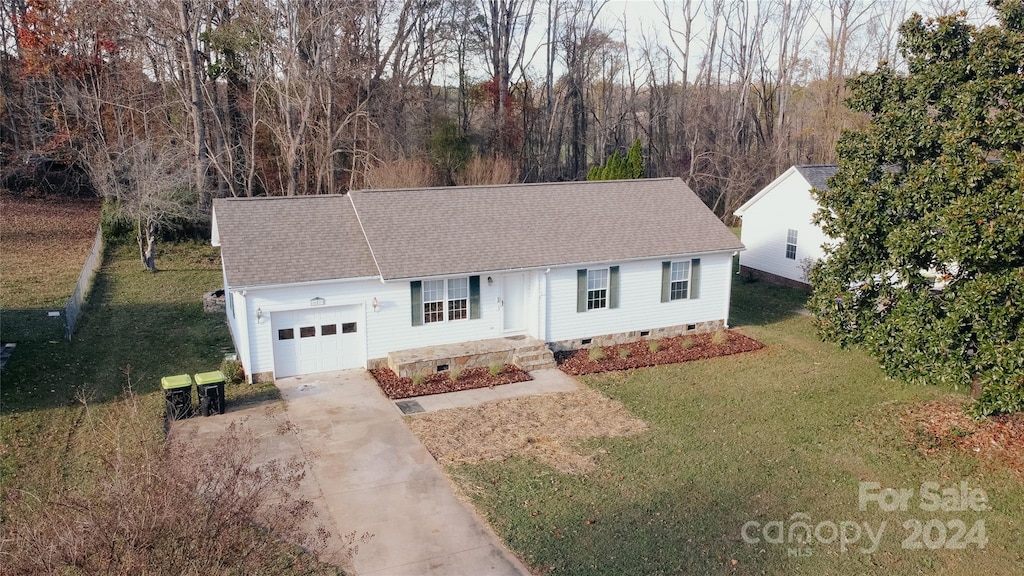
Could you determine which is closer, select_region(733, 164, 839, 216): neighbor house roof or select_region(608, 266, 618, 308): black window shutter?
select_region(608, 266, 618, 308): black window shutter

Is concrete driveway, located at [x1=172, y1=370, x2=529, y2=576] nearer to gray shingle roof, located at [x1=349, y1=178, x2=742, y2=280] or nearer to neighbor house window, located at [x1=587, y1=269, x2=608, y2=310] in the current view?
gray shingle roof, located at [x1=349, y1=178, x2=742, y2=280]

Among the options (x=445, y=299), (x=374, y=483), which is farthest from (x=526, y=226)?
(x=374, y=483)

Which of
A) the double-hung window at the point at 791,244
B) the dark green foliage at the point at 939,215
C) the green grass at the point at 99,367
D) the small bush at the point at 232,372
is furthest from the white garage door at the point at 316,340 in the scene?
the double-hung window at the point at 791,244

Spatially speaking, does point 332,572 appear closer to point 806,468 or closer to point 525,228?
point 806,468

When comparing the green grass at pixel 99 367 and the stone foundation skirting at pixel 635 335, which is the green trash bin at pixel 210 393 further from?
the stone foundation skirting at pixel 635 335

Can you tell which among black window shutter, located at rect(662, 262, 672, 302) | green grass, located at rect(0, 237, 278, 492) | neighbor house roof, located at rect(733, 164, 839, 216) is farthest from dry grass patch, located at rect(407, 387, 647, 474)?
neighbor house roof, located at rect(733, 164, 839, 216)

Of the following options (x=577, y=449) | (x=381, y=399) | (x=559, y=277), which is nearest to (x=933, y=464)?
(x=577, y=449)

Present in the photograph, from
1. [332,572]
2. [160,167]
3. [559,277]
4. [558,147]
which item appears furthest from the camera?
[558,147]
